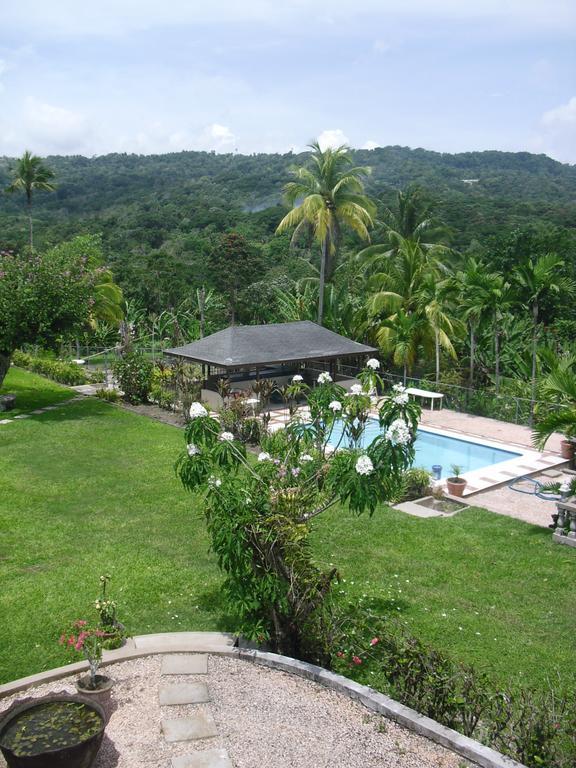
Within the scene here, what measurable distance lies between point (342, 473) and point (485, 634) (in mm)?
2849

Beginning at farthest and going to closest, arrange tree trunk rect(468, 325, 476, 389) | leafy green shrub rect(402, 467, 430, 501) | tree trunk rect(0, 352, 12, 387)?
tree trunk rect(468, 325, 476, 389) < tree trunk rect(0, 352, 12, 387) < leafy green shrub rect(402, 467, 430, 501)

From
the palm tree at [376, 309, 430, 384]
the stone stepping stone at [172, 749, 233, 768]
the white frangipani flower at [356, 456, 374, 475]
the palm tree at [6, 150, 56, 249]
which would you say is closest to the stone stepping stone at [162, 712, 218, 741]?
the stone stepping stone at [172, 749, 233, 768]

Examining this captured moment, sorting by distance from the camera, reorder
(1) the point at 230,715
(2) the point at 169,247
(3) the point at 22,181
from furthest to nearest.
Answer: (2) the point at 169,247 → (3) the point at 22,181 → (1) the point at 230,715

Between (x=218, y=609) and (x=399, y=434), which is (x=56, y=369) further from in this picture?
(x=399, y=434)

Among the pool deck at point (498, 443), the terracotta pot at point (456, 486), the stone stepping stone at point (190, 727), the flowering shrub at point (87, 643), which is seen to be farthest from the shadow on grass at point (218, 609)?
the pool deck at point (498, 443)

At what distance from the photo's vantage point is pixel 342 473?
6.88 m

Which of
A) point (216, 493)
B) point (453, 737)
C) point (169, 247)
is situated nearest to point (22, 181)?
point (169, 247)

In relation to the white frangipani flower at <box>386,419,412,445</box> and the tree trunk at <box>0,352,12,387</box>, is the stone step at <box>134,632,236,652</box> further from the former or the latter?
the tree trunk at <box>0,352,12,387</box>

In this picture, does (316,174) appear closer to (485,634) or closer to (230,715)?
(485,634)

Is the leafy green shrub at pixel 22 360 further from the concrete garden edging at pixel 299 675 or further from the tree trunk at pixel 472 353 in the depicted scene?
the concrete garden edging at pixel 299 675

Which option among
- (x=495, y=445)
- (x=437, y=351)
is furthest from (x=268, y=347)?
(x=495, y=445)

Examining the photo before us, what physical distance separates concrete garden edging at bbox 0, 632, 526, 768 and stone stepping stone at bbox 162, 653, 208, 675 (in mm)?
111

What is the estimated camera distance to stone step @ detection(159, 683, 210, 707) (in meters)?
6.16

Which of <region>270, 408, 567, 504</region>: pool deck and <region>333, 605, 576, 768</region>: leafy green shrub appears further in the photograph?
<region>270, 408, 567, 504</region>: pool deck
